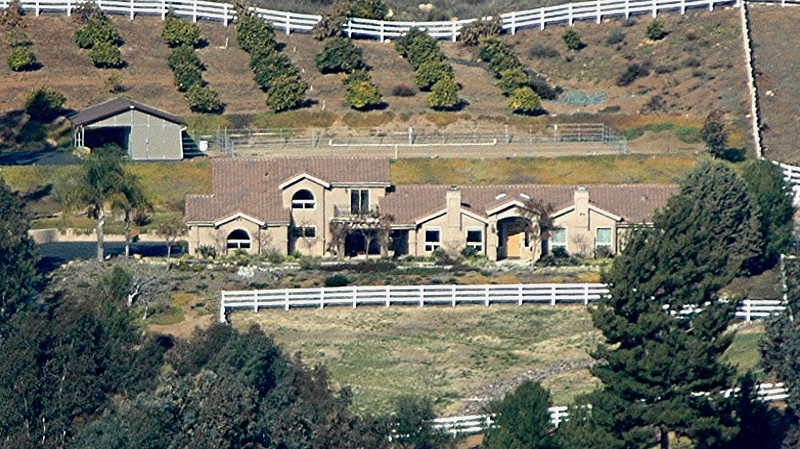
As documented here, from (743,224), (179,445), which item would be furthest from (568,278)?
(179,445)

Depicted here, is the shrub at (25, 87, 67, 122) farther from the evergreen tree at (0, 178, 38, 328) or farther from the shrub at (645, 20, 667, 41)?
the shrub at (645, 20, 667, 41)

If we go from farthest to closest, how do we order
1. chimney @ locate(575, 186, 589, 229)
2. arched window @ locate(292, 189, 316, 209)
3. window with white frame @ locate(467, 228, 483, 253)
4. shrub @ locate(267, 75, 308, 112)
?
1. shrub @ locate(267, 75, 308, 112)
2. arched window @ locate(292, 189, 316, 209)
3. chimney @ locate(575, 186, 589, 229)
4. window with white frame @ locate(467, 228, 483, 253)

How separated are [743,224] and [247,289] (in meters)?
18.7

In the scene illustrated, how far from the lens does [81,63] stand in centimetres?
12062

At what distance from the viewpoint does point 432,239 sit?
320ft

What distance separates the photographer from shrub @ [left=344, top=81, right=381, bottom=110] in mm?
116688

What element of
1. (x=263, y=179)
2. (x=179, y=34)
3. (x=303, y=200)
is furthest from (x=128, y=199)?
(x=179, y=34)

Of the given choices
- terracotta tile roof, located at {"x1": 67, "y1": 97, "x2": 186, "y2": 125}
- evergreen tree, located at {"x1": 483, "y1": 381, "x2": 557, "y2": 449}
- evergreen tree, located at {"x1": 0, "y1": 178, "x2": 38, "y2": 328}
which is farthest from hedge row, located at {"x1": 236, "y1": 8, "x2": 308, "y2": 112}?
evergreen tree, located at {"x1": 483, "y1": 381, "x2": 557, "y2": 449}

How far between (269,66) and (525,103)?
1259 cm

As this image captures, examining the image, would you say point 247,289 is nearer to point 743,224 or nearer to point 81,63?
point 743,224

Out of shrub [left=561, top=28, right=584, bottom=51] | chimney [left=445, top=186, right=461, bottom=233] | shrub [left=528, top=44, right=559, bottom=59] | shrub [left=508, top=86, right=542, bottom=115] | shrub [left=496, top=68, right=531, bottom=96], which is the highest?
shrub [left=561, top=28, right=584, bottom=51]

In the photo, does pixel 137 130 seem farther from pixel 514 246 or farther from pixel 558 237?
pixel 558 237

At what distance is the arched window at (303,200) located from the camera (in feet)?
323

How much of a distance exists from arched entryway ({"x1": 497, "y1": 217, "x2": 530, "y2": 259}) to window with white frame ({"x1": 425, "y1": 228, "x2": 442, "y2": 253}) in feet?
7.91
